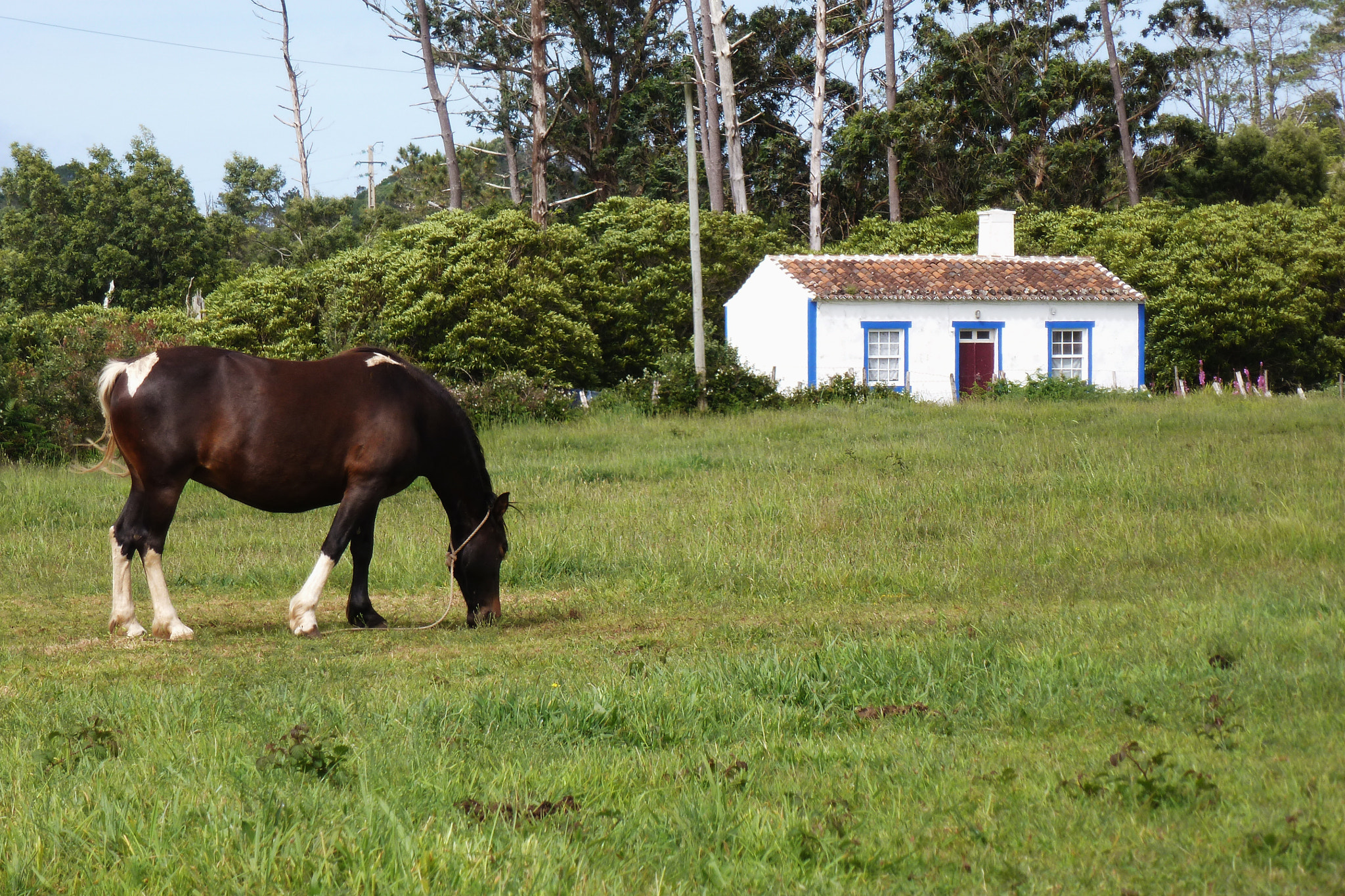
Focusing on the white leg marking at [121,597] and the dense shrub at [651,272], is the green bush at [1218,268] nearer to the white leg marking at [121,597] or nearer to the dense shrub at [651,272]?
the dense shrub at [651,272]

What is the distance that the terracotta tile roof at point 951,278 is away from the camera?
30.1m

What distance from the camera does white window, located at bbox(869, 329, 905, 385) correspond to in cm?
3033

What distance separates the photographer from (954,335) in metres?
30.5

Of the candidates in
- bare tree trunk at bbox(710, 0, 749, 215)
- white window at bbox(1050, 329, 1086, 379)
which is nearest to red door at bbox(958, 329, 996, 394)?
white window at bbox(1050, 329, 1086, 379)

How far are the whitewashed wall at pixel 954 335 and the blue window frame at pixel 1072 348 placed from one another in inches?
5.3

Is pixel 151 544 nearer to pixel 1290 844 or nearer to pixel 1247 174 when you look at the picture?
pixel 1290 844

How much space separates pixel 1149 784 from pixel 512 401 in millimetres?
22249

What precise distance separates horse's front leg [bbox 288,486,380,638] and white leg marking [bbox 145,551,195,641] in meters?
0.68

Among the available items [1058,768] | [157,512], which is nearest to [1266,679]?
[1058,768]

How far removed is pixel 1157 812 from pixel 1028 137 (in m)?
40.5

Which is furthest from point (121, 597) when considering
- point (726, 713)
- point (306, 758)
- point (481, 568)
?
point (726, 713)

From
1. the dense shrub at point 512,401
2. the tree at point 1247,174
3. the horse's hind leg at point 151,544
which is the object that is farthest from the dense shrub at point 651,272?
the horse's hind leg at point 151,544

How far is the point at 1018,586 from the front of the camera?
944 centimetres

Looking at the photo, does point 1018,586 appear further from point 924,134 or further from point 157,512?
point 924,134
